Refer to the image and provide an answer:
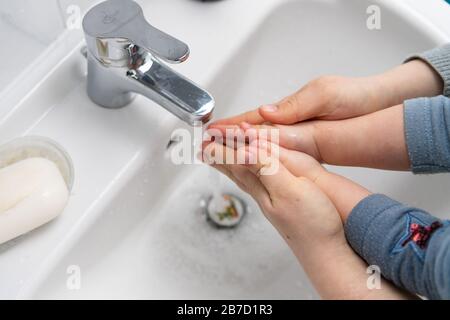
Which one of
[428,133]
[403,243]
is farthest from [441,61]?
[403,243]

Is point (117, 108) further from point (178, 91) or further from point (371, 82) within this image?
point (371, 82)

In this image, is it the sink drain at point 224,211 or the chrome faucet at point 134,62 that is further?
the sink drain at point 224,211

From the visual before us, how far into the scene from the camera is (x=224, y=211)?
594 millimetres

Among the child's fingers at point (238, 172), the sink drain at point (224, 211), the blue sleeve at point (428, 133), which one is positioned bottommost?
the sink drain at point (224, 211)

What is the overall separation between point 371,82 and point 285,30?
141 mm

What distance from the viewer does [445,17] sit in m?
0.56

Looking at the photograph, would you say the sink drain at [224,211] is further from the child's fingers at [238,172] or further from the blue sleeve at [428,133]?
the blue sleeve at [428,133]

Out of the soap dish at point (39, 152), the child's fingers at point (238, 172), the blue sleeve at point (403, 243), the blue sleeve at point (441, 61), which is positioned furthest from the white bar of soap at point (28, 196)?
the blue sleeve at point (441, 61)

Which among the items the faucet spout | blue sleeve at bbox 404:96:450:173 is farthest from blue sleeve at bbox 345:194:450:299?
the faucet spout

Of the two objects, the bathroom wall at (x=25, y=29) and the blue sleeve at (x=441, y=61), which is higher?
the blue sleeve at (x=441, y=61)

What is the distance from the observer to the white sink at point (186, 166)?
1.54ft

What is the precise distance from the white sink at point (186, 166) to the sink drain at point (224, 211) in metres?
0.01

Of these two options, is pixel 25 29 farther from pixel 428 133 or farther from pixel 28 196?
pixel 428 133

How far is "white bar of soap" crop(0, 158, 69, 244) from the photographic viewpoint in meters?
0.42
